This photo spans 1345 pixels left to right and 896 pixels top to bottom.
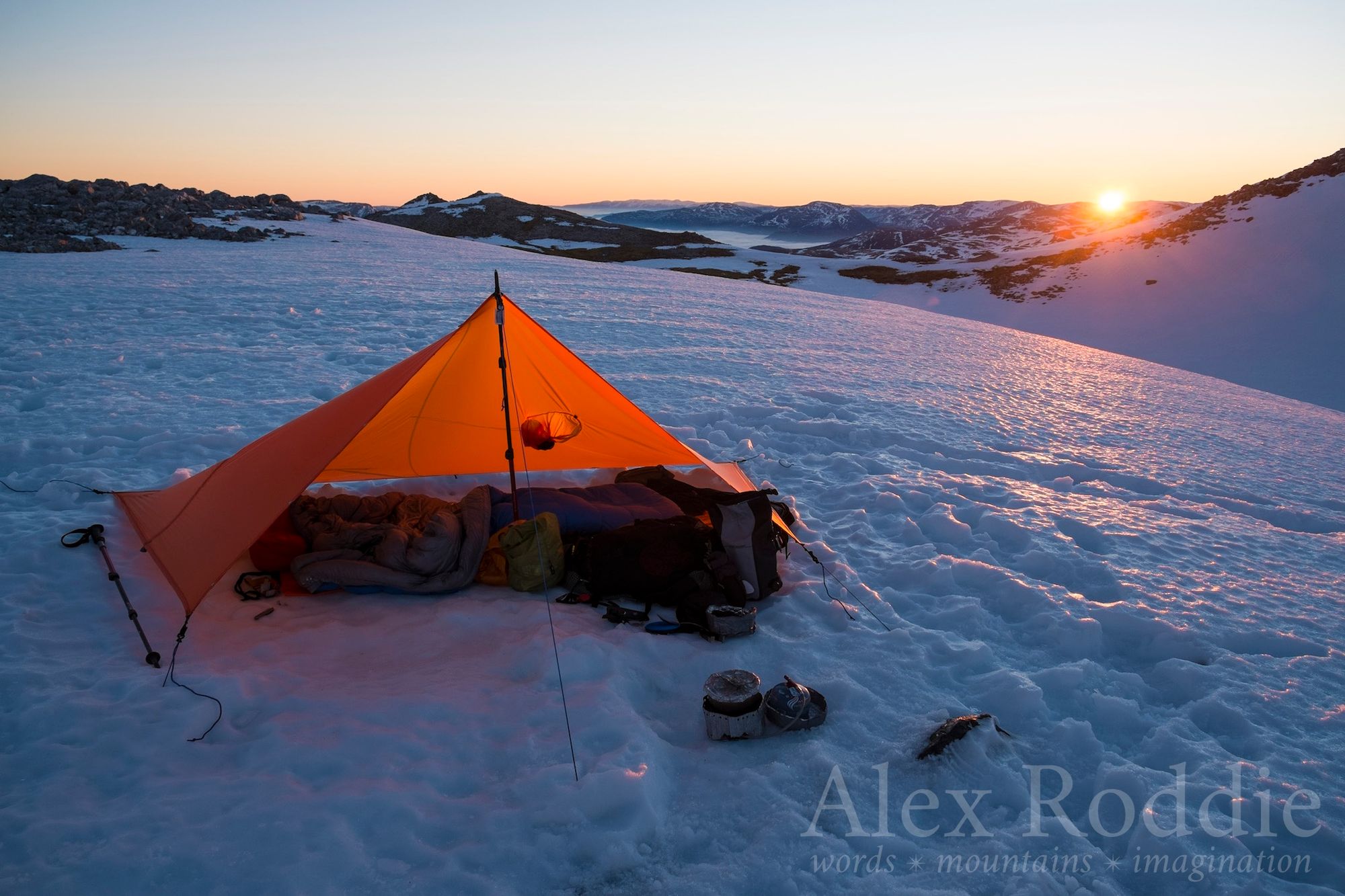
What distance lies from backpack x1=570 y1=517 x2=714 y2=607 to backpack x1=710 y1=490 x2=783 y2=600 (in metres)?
0.17

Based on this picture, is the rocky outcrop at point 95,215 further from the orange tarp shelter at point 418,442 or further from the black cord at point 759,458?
the black cord at point 759,458

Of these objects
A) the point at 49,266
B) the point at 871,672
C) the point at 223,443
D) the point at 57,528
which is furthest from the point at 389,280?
the point at 871,672

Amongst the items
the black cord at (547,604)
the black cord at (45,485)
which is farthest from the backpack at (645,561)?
the black cord at (45,485)

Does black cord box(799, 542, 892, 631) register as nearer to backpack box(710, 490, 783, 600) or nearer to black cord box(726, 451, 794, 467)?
backpack box(710, 490, 783, 600)

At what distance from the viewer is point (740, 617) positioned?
4438 millimetres

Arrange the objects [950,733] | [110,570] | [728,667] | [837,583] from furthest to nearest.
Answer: [837,583] → [110,570] → [728,667] → [950,733]

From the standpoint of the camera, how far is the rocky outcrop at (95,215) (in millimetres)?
18203

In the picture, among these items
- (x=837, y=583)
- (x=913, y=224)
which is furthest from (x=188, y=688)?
(x=913, y=224)

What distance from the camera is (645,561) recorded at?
482 cm

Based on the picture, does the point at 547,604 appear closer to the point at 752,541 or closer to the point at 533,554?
the point at 533,554

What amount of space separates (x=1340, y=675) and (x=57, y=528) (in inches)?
334

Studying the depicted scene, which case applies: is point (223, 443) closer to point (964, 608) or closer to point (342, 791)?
point (342, 791)

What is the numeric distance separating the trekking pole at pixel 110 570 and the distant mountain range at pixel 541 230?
34698mm

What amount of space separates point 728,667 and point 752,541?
101cm
